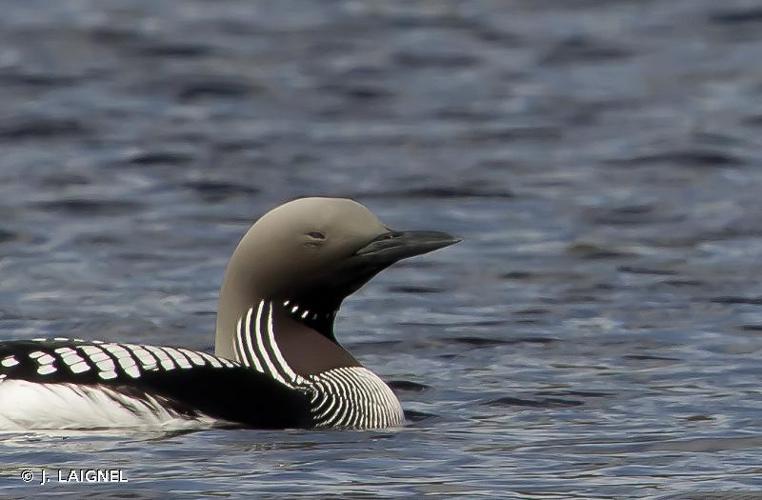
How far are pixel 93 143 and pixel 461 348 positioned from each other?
475cm

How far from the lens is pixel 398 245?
725 cm

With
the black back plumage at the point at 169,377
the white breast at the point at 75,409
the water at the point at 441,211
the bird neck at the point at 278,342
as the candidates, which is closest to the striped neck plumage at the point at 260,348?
the bird neck at the point at 278,342

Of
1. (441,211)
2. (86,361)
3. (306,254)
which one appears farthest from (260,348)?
(441,211)

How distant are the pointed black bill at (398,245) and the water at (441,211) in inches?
21.9

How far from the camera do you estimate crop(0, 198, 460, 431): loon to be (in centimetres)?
665

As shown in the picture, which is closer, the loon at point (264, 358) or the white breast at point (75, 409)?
the white breast at point (75, 409)

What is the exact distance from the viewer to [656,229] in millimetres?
11211

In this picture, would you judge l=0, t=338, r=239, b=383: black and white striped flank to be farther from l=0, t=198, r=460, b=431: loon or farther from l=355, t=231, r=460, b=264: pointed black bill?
l=355, t=231, r=460, b=264: pointed black bill

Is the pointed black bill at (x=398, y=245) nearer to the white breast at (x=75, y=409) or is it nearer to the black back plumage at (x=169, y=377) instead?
the black back plumage at (x=169, y=377)

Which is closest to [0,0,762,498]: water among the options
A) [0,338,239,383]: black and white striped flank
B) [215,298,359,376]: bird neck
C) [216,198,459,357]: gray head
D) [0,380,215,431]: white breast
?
[0,380,215,431]: white breast

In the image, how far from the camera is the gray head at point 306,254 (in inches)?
282

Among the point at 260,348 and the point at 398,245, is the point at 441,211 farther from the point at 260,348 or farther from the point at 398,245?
the point at 260,348

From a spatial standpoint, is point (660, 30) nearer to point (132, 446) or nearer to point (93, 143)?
point (93, 143)

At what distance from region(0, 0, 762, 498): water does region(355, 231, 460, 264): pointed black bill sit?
0.56 m
